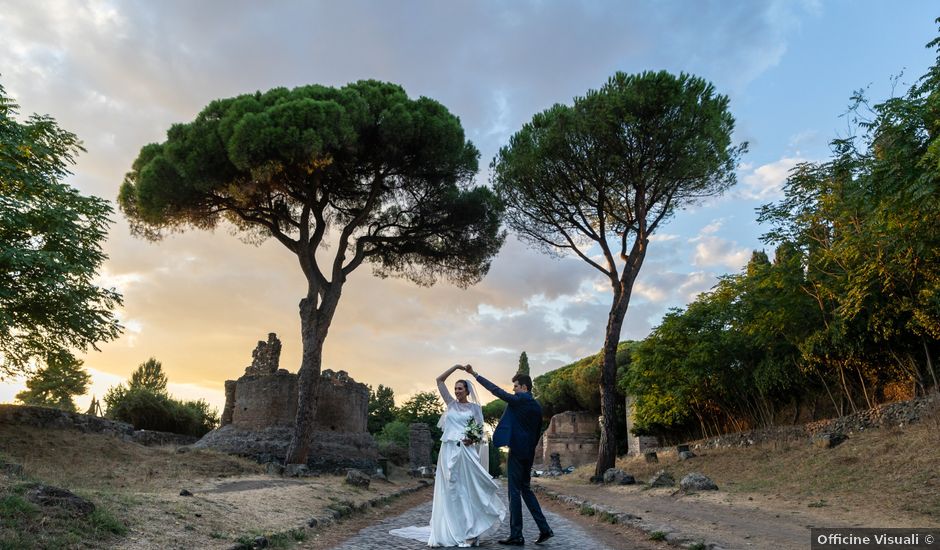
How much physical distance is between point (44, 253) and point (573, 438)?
39419 millimetres

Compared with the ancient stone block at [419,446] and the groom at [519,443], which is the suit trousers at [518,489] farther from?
the ancient stone block at [419,446]

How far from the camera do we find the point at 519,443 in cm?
676

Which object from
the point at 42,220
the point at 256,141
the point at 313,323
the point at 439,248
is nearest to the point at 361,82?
the point at 256,141

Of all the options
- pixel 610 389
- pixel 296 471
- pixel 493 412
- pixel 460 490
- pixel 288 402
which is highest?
pixel 493 412

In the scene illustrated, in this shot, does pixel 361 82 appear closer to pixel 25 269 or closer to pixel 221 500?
A: pixel 25 269

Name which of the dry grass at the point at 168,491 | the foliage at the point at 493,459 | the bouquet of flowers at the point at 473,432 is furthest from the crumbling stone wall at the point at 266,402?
the bouquet of flowers at the point at 473,432

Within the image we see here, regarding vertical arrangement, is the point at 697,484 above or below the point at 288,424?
below

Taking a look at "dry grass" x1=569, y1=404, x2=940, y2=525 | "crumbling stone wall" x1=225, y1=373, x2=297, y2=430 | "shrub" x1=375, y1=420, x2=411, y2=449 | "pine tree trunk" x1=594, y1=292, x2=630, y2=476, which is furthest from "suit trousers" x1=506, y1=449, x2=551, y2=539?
"shrub" x1=375, y1=420, x2=411, y2=449

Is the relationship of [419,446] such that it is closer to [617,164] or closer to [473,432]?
[617,164]

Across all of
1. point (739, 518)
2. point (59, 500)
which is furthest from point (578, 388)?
point (59, 500)

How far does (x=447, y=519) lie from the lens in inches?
269

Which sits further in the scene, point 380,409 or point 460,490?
point 380,409

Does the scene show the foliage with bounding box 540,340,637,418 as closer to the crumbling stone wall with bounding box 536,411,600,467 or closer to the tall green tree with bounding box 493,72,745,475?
the crumbling stone wall with bounding box 536,411,600,467

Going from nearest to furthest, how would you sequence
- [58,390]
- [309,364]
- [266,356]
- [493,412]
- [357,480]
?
[357,480], [309,364], [266,356], [58,390], [493,412]
